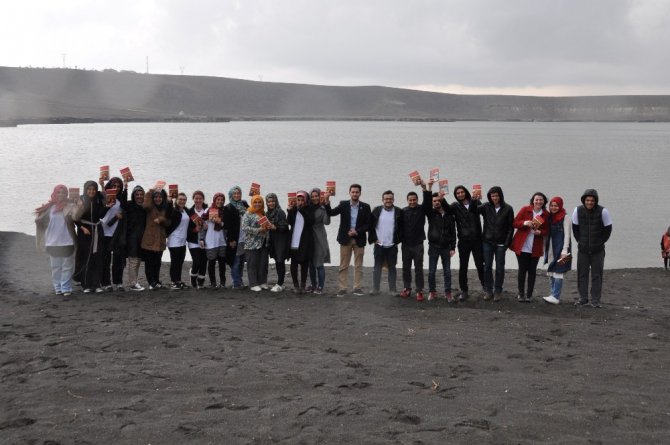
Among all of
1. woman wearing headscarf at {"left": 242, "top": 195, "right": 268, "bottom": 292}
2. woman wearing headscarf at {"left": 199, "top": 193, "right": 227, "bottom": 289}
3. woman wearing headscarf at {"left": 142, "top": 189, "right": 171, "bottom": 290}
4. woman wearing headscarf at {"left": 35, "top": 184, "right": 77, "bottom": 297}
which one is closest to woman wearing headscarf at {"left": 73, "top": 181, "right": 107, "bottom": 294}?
woman wearing headscarf at {"left": 35, "top": 184, "right": 77, "bottom": 297}

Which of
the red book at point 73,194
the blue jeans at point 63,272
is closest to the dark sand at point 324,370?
the blue jeans at point 63,272

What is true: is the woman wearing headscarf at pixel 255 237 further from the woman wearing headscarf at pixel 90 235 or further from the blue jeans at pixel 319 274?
the woman wearing headscarf at pixel 90 235

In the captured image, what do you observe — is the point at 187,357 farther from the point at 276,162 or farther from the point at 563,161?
the point at 563,161

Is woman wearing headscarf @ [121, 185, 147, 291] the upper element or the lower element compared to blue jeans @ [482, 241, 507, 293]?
upper

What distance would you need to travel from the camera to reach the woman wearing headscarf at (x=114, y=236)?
993cm

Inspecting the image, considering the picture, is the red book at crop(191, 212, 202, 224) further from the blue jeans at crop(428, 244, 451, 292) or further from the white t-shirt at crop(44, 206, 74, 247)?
the blue jeans at crop(428, 244, 451, 292)

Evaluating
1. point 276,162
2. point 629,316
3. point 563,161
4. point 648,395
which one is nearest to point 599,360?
point 648,395

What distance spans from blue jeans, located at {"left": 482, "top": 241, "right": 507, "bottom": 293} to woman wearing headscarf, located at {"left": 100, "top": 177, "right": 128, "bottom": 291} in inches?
214

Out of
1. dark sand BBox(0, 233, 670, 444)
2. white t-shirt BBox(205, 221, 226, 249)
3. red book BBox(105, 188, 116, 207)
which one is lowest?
dark sand BBox(0, 233, 670, 444)

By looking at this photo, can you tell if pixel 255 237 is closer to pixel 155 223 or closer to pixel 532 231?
pixel 155 223

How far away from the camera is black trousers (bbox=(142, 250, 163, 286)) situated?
401 inches

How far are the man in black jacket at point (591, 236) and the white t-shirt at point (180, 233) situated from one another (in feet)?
18.9

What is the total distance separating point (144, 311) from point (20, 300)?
6.61 ft

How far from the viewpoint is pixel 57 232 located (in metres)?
9.75
